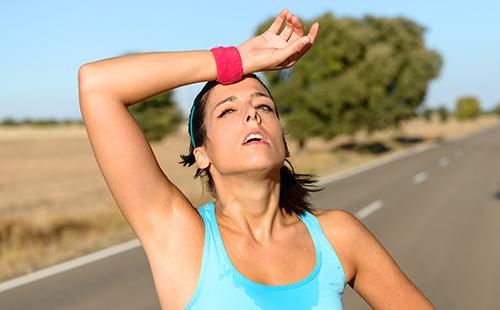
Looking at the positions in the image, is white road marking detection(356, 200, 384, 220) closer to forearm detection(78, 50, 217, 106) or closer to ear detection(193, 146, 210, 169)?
ear detection(193, 146, 210, 169)

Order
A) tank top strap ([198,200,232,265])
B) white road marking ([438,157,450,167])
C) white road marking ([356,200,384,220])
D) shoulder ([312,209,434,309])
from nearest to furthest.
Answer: tank top strap ([198,200,232,265]) < shoulder ([312,209,434,309]) < white road marking ([356,200,384,220]) < white road marking ([438,157,450,167])

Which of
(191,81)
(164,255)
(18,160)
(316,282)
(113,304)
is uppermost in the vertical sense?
(191,81)

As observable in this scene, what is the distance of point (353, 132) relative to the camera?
3597 cm

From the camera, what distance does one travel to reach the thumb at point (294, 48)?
1.90m

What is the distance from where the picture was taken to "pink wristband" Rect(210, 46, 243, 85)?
1852 mm

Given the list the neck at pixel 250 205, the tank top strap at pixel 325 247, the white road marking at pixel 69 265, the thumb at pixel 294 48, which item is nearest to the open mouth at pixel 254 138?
the neck at pixel 250 205

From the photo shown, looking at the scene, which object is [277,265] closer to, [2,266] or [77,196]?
[2,266]

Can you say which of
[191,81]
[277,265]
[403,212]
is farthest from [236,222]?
[403,212]

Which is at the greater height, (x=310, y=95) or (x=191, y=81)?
(x=191, y=81)

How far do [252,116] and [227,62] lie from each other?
0.68 feet

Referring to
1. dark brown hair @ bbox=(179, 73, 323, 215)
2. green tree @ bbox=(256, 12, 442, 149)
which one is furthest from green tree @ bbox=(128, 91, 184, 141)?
dark brown hair @ bbox=(179, 73, 323, 215)

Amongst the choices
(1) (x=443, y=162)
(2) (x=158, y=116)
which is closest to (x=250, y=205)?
(1) (x=443, y=162)

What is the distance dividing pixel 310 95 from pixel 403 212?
2265 centimetres

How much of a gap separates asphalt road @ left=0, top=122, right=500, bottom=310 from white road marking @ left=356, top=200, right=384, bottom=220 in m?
0.03
